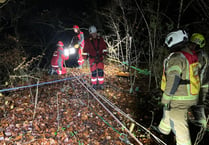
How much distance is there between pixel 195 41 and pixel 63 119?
3826 millimetres

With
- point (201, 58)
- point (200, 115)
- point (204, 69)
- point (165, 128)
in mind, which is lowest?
point (165, 128)

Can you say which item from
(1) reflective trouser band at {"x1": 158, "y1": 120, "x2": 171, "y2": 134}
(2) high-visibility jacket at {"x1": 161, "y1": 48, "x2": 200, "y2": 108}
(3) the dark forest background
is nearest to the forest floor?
(1) reflective trouser band at {"x1": 158, "y1": 120, "x2": 171, "y2": 134}

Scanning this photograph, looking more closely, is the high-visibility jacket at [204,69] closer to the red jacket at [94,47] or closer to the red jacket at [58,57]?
the red jacket at [94,47]

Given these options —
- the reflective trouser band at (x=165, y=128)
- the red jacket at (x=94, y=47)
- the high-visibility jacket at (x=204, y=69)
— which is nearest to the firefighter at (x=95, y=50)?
the red jacket at (x=94, y=47)

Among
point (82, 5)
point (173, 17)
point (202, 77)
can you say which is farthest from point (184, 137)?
point (82, 5)

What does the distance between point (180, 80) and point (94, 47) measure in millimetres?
3517

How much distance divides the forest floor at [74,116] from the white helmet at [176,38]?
1660mm

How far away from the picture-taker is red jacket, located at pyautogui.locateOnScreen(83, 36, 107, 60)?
18.1 ft

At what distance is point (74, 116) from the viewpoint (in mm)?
4227

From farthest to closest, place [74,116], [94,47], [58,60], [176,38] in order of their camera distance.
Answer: [58,60]
[94,47]
[74,116]
[176,38]

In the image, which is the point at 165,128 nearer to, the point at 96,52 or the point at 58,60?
the point at 96,52

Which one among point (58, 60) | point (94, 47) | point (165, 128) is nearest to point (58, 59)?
point (58, 60)

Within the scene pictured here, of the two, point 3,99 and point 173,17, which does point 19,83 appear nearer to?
point 3,99

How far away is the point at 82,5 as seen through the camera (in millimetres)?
16703
